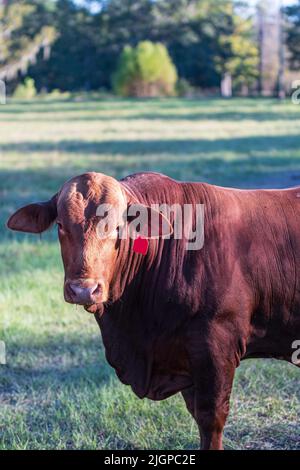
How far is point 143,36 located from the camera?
58500 mm

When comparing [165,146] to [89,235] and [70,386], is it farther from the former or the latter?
[89,235]

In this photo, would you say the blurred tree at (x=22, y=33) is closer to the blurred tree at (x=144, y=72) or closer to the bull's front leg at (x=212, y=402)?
the blurred tree at (x=144, y=72)

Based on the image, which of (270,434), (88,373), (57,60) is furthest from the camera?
(57,60)

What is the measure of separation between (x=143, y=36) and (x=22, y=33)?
12.9 meters

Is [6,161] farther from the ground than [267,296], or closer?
closer

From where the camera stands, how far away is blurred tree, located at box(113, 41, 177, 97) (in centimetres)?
5316

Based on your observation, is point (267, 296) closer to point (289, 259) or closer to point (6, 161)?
point (289, 259)

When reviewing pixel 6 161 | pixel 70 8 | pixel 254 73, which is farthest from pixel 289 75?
pixel 6 161

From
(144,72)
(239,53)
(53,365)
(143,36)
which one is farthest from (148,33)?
(53,365)

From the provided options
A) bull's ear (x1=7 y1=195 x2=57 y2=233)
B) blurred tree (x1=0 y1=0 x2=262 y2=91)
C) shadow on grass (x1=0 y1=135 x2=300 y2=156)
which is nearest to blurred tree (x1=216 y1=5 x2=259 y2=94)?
blurred tree (x1=0 y1=0 x2=262 y2=91)

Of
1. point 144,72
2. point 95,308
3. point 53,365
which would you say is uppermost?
point 95,308

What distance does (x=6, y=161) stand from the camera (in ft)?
51.7

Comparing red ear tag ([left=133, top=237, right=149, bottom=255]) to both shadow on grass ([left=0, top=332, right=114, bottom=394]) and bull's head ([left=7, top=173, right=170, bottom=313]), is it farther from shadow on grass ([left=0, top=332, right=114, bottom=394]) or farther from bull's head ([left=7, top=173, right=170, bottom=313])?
shadow on grass ([left=0, top=332, right=114, bottom=394])

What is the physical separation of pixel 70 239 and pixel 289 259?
920mm
